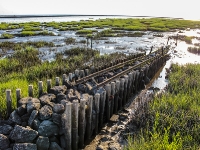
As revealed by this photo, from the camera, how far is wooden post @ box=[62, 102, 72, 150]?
19.4ft

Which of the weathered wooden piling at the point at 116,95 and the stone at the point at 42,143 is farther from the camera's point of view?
the weathered wooden piling at the point at 116,95

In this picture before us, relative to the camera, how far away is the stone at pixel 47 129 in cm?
603

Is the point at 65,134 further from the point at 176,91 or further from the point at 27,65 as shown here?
the point at 27,65

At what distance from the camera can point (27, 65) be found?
15039mm

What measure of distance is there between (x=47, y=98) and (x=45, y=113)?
925mm

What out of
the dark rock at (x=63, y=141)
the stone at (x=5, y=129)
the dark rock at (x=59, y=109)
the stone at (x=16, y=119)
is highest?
the dark rock at (x=59, y=109)

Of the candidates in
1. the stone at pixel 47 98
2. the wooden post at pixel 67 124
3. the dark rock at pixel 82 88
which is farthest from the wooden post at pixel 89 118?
the dark rock at pixel 82 88

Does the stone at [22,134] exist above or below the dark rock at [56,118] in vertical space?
below

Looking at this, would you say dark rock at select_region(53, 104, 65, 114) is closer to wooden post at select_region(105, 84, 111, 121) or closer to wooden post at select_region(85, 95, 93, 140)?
wooden post at select_region(85, 95, 93, 140)

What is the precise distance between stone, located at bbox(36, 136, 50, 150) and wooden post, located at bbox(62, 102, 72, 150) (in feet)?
1.93

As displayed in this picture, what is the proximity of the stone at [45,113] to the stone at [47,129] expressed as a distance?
153 mm

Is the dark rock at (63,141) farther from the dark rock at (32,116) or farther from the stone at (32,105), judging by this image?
the stone at (32,105)

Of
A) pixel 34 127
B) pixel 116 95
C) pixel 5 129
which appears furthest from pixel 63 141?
pixel 116 95

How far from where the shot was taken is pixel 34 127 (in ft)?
20.2
